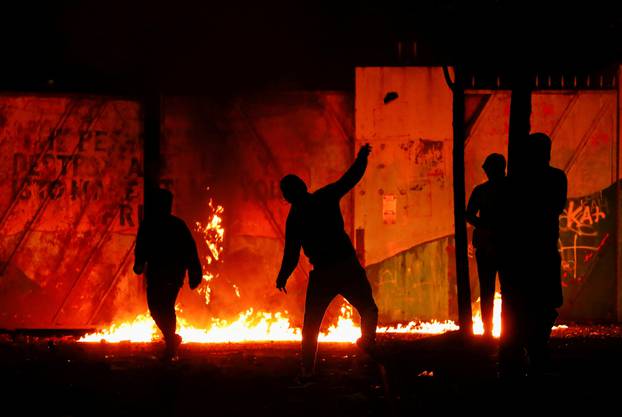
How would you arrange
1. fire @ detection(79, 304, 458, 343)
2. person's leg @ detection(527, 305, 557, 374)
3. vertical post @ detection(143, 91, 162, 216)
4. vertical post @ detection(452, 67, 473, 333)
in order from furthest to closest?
vertical post @ detection(143, 91, 162, 216)
fire @ detection(79, 304, 458, 343)
vertical post @ detection(452, 67, 473, 333)
person's leg @ detection(527, 305, 557, 374)

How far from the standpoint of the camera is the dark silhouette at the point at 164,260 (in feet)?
24.7

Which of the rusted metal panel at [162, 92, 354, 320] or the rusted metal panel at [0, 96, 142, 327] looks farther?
the rusted metal panel at [162, 92, 354, 320]

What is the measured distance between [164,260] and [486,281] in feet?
12.1

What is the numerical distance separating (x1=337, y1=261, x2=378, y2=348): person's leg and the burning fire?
3479mm

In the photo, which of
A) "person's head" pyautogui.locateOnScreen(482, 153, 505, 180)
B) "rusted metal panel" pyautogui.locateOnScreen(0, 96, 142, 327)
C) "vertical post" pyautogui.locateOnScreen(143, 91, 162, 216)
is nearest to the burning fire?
"rusted metal panel" pyautogui.locateOnScreen(0, 96, 142, 327)

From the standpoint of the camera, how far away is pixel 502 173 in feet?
26.1

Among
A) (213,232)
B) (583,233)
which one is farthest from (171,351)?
(583,233)

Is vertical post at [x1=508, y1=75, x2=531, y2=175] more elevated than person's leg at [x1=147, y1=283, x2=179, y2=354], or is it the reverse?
vertical post at [x1=508, y1=75, x2=531, y2=175]

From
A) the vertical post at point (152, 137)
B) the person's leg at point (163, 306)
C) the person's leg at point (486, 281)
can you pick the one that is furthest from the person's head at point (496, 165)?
the vertical post at point (152, 137)

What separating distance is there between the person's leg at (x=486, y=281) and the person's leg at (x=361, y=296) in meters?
2.11

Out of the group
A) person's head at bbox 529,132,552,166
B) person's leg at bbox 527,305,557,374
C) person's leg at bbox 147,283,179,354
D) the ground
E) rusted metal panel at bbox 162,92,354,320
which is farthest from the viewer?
rusted metal panel at bbox 162,92,354,320

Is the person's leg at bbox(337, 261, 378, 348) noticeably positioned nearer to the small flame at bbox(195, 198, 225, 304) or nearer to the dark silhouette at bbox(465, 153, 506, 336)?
the dark silhouette at bbox(465, 153, 506, 336)

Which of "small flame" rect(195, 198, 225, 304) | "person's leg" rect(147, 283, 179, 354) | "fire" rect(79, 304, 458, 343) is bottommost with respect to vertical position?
"fire" rect(79, 304, 458, 343)

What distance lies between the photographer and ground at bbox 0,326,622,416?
5.52m
